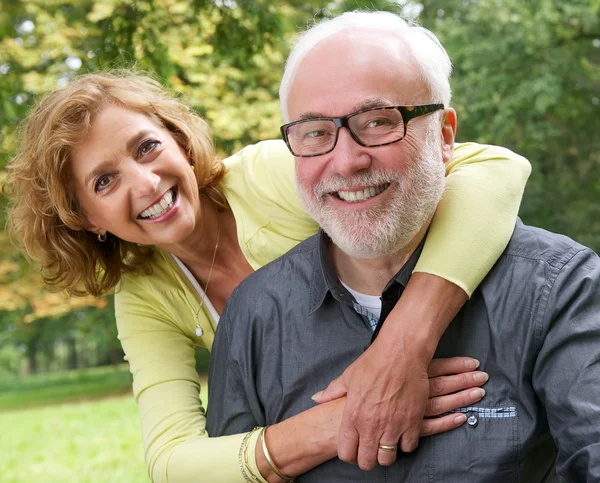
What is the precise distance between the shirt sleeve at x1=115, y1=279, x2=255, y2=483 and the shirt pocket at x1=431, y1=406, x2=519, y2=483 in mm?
525

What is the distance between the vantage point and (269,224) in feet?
8.63

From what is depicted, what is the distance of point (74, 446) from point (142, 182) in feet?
22.2

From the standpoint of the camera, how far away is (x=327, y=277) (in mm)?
2100

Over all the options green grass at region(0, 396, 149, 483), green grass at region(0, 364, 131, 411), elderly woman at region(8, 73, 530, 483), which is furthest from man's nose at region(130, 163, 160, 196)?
green grass at region(0, 364, 131, 411)

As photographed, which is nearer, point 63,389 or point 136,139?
point 136,139

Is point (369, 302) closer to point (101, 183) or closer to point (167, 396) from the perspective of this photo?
point (167, 396)

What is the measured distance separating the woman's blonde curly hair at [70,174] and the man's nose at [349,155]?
99cm

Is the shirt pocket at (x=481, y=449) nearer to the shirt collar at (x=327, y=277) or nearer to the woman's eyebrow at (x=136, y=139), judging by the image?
the shirt collar at (x=327, y=277)

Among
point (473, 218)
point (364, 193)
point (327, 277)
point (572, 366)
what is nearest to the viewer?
point (572, 366)

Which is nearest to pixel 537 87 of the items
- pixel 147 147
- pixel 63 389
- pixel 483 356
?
pixel 147 147

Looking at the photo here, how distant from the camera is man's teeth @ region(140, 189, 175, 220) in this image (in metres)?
2.50

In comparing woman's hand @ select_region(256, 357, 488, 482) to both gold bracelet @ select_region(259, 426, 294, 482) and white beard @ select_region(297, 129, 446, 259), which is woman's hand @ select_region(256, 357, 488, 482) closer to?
gold bracelet @ select_region(259, 426, 294, 482)

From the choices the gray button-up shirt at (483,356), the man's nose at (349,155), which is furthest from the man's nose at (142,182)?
the man's nose at (349,155)

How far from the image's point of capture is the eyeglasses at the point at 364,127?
1831 millimetres
